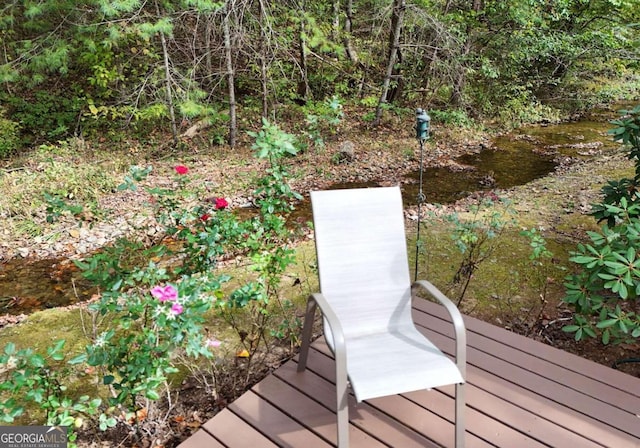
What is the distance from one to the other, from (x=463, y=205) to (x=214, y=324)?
12.8 ft

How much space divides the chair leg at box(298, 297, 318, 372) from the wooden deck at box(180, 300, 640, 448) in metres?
0.07

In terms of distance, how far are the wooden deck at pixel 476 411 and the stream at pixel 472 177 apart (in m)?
1.15

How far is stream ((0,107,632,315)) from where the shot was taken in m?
3.91

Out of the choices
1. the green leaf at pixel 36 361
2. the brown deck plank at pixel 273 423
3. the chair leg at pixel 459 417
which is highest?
the green leaf at pixel 36 361

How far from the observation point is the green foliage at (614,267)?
92.3 inches

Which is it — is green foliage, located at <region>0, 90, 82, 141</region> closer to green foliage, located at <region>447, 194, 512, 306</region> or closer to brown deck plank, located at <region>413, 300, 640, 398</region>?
green foliage, located at <region>447, 194, 512, 306</region>

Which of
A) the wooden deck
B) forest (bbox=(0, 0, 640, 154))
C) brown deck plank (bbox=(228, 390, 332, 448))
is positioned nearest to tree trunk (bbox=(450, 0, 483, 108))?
forest (bbox=(0, 0, 640, 154))

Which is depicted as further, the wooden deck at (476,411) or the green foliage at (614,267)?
the green foliage at (614,267)

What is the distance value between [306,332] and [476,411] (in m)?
0.92

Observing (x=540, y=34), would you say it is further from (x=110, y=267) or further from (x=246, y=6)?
(x=110, y=267)

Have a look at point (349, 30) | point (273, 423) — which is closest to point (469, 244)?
point (273, 423)

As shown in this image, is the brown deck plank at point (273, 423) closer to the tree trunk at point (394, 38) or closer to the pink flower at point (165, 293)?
the pink flower at point (165, 293)

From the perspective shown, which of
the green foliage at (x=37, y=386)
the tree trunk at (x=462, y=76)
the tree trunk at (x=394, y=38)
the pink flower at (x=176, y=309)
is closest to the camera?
the green foliage at (x=37, y=386)

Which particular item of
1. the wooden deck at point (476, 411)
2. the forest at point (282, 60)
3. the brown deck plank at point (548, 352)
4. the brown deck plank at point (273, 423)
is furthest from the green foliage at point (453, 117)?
the brown deck plank at point (273, 423)
